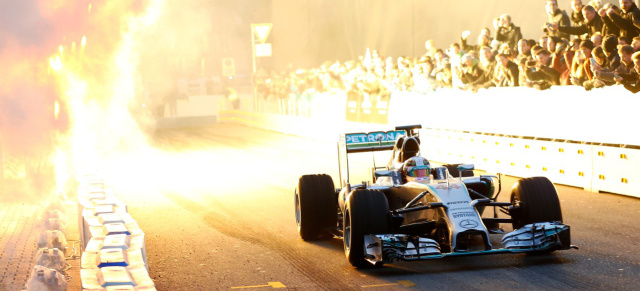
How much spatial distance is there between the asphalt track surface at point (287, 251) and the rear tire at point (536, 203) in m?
0.37

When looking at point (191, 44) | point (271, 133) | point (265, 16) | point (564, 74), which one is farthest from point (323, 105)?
point (191, 44)

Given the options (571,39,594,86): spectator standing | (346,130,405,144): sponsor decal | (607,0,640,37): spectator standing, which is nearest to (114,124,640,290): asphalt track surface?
(346,130,405,144): sponsor decal

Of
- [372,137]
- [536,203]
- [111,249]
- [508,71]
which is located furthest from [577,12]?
[111,249]

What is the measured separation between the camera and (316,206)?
444 inches

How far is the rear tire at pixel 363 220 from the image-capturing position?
927 centimetres

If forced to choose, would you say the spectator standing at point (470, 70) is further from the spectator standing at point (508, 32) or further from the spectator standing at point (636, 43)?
the spectator standing at point (636, 43)

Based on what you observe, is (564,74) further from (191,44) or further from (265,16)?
(191,44)

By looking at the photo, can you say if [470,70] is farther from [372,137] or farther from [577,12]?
[372,137]

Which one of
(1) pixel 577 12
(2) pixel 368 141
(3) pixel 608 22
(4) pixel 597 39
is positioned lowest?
(2) pixel 368 141

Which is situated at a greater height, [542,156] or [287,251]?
Answer: [542,156]

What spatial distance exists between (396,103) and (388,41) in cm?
1005

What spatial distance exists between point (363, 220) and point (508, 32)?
1242cm

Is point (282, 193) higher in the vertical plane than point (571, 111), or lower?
lower

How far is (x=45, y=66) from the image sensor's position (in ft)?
73.3
